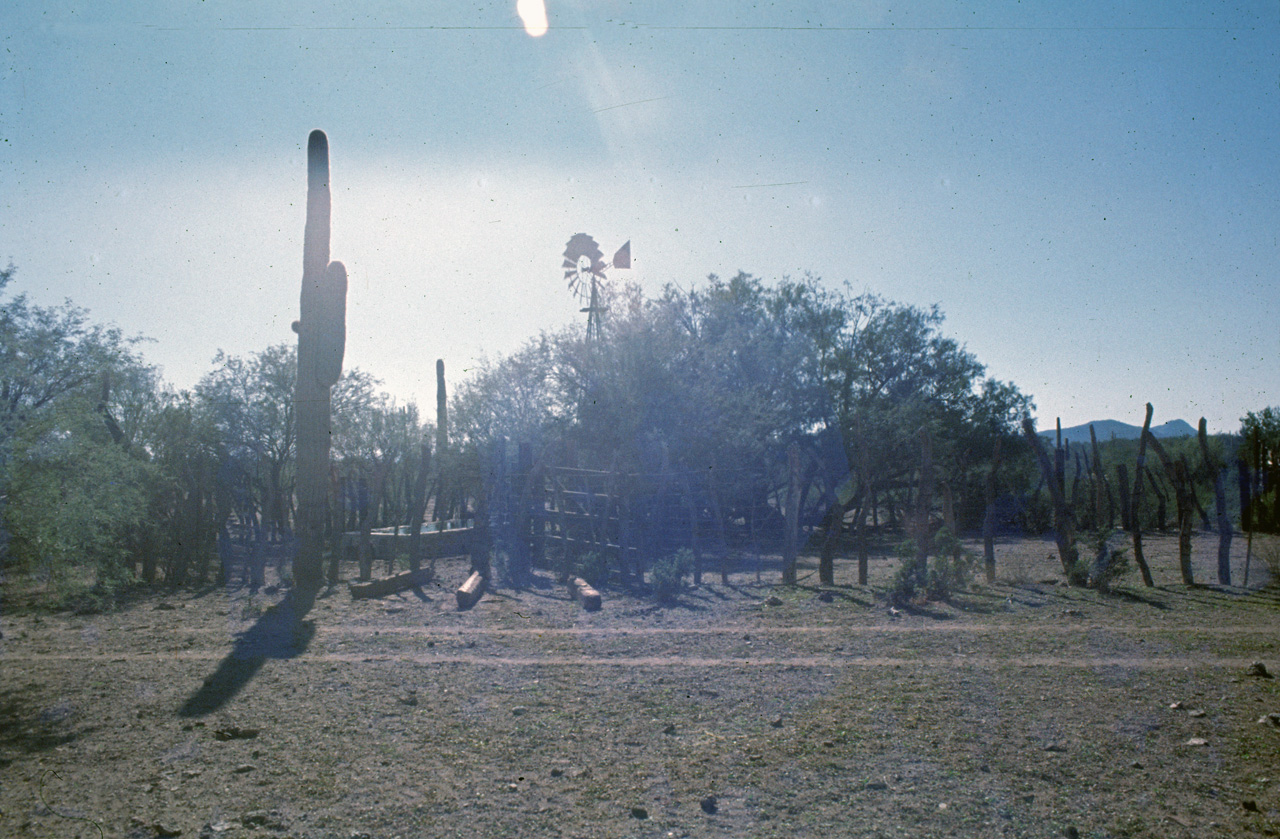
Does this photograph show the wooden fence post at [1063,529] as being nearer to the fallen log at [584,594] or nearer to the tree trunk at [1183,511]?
the tree trunk at [1183,511]

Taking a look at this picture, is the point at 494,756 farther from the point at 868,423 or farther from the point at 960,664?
the point at 868,423

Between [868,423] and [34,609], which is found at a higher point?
[868,423]

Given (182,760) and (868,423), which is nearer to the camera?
(182,760)

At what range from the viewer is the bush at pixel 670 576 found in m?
11.6

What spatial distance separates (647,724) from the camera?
571cm

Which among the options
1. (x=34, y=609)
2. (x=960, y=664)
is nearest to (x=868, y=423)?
(x=960, y=664)

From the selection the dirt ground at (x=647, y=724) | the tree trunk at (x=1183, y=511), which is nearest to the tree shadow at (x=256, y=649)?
the dirt ground at (x=647, y=724)

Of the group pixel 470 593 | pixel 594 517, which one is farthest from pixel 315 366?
pixel 594 517

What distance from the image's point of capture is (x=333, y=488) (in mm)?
16438

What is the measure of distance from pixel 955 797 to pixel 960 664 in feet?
10.3

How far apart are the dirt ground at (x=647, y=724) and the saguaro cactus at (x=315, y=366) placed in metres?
3.00

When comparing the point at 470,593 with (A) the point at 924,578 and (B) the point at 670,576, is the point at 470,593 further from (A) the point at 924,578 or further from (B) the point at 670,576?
(A) the point at 924,578

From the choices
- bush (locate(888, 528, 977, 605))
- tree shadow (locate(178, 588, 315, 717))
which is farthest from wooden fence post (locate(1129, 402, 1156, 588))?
tree shadow (locate(178, 588, 315, 717))

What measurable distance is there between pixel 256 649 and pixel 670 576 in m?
5.62
